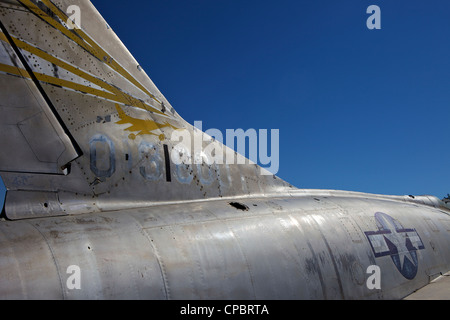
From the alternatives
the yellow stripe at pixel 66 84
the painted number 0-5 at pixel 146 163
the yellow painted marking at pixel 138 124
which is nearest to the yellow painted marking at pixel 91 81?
the yellow stripe at pixel 66 84

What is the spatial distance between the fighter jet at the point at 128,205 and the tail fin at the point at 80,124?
0.02 m

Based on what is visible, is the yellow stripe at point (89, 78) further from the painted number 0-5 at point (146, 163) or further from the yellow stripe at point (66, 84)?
the painted number 0-5 at point (146, 163)

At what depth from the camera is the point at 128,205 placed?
5750 mm

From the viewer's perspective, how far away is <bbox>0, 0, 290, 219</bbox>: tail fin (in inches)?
194

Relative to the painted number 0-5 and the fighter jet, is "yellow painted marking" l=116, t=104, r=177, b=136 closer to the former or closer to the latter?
the fighter jet

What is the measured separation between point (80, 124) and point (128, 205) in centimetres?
137

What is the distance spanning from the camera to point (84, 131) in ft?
18.5

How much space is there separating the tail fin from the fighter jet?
18mm

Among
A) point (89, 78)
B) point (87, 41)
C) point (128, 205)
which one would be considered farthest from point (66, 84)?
point (128, 205)

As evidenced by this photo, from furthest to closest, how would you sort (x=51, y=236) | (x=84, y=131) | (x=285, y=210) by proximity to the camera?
(x=285, y=210) < (x=84, y=131) < (x=51, y=236)

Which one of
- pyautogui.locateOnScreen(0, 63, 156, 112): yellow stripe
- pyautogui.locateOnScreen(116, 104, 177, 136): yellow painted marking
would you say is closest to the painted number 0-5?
pyautogui.locateOnScreen(116, 104, 177, 136): yellow painted marking
